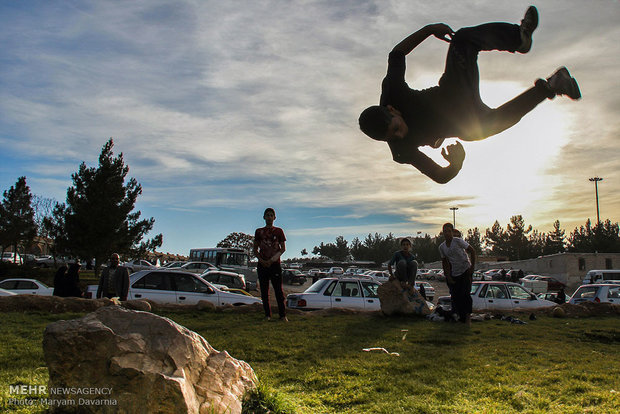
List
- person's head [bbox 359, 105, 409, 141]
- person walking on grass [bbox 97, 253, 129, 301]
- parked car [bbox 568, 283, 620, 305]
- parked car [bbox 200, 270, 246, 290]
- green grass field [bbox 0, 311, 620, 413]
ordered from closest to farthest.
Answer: person's head [bbox 359, 105, 409, 141]
green grass field [bbox 0, 311, 620, 413]
person walking on grass [bbox 97, 253, 129, 301]
parked car [bbox 568, 283, 620, 305]
parked car [bbox 200, 270, 246, 290]

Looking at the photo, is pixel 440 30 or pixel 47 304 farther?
pixel 47 304

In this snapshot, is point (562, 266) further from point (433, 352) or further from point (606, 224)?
point (433, 352)

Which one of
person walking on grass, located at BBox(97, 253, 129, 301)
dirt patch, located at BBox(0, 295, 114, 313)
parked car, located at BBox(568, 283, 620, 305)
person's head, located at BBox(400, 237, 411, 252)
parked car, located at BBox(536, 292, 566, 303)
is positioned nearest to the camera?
dirt patch, located at BBox(0, 295, 114, 313)

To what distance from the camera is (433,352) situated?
6.75m

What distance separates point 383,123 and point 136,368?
272 centimetres

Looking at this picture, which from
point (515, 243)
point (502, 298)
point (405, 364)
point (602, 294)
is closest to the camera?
point (405, 364)

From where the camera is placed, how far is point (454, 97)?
362cm

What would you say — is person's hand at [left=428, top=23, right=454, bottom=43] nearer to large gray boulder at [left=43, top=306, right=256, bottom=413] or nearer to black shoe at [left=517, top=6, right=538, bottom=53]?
black shoe at [left=517, top=6, right=538, bottom=53]

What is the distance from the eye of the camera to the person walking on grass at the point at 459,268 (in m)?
9.84

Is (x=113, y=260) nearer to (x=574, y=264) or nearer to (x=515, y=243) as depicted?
(x=574, y=264)

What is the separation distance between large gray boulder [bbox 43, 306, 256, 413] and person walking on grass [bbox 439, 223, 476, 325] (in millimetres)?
6805

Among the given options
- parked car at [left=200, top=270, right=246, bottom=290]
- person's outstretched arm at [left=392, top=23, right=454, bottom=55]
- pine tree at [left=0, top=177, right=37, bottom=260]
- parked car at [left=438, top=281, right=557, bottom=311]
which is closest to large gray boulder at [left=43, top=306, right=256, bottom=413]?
person's outstretched arm at [left=392, top=23, right=454, bottom=55]

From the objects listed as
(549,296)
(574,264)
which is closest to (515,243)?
(574,264)

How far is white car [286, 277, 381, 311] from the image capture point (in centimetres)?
1356
